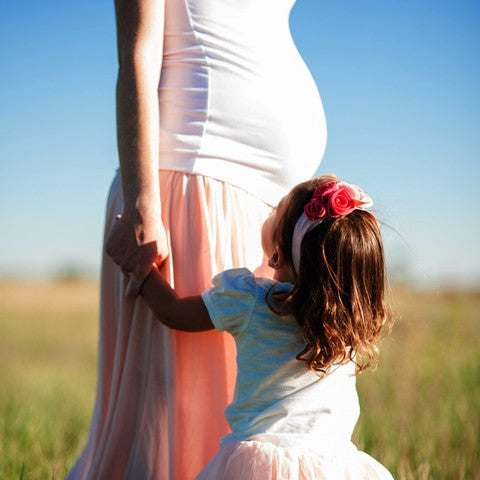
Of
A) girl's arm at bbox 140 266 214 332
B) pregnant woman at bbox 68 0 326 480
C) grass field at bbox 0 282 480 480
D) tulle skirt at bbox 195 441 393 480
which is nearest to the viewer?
tulle skirt at bbox 195 441 393 480

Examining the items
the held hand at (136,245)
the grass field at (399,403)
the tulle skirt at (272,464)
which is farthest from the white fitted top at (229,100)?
the tulle skirt at (272,464)

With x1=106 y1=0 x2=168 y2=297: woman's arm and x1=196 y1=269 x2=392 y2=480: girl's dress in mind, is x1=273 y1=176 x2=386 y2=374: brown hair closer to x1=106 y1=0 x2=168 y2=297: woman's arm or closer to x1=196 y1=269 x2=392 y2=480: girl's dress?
x1=196 y1=269 x2=392 y2=480: girl's dress

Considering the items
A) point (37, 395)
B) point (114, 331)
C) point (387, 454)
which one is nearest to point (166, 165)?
point (114, 331)

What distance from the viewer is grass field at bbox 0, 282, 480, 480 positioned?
3006 millimetres

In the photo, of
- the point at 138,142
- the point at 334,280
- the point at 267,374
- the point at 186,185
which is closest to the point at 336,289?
the point at 334,280

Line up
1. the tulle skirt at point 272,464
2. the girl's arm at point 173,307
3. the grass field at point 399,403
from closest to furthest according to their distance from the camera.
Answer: the tulle skirt at point 272,464 < the girl's arm at point 173,307 < the grass field at point 399,403

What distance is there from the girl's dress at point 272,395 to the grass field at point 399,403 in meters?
0.31

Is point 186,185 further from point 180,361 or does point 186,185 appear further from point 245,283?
point 180,361

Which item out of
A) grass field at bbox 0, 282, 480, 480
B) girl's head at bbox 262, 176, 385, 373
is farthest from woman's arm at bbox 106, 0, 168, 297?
grass field at bbox 0, 282, 480, 480

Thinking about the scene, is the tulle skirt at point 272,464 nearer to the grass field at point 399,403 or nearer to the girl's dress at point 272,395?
the girl's dress at point 272,395

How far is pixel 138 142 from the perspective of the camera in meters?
1.74

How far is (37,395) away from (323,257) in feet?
13.9

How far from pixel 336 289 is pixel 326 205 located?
20cm

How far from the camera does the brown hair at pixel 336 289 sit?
1.57 meters
